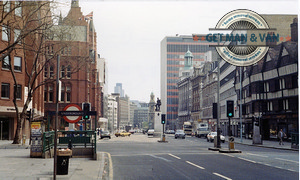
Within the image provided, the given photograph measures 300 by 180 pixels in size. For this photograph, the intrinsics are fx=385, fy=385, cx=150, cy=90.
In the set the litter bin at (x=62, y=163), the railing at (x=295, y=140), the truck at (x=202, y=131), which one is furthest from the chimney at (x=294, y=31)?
the litter bin at (x=62, y=163)

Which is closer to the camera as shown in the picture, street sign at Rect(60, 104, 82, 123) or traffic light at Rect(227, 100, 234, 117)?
street sign at Rect(60, 104, 82, 123)

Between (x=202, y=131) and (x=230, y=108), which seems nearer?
(x=230, y=108)

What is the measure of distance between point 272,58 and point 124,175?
46219 mm

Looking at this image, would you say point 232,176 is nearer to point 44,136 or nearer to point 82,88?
point 44,136

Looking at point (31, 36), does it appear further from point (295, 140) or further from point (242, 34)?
point (295, 140)

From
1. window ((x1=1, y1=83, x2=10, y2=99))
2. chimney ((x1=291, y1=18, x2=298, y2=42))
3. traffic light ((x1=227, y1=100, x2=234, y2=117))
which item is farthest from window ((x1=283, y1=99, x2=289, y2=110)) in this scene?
window ((x1=1, y1=83, x2=10, y2=99))

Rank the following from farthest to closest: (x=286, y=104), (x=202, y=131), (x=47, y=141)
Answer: (x=202, y=131) → (x=286, y=104) → (x=47, y=141)

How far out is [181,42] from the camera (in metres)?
155

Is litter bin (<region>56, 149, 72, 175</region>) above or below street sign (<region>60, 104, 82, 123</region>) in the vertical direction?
below

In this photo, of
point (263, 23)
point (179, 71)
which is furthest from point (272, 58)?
point (179, 71)

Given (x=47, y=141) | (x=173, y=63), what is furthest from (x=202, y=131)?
(x=173, y=63)

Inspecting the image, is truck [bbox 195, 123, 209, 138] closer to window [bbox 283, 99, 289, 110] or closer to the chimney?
window [bbox 283, 99, 289, 110]

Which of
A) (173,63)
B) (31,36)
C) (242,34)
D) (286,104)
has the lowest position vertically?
(286,104)

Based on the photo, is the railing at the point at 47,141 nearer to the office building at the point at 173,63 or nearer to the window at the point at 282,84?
the window at the point at 282,84
